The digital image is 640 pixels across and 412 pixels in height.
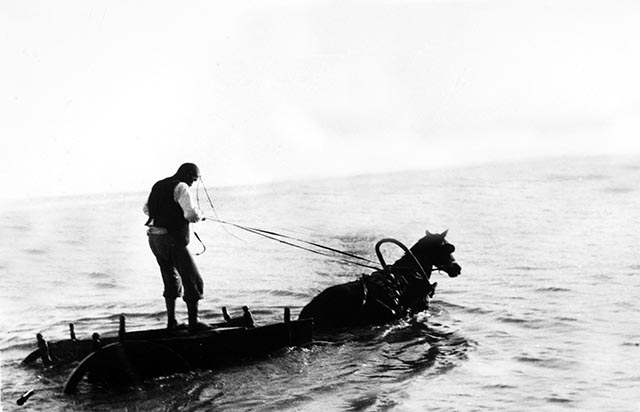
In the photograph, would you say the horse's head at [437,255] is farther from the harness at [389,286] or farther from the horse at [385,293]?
the harness at [389,286]

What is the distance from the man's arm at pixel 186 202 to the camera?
9.78 metres

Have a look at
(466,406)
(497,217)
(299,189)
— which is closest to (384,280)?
(466,406)

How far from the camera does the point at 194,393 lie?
31.0 feet

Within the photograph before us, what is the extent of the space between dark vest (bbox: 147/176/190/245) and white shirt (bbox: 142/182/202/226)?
0.30 ft

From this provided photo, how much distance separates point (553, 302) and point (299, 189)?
44.6 meters

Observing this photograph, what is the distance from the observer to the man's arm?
385 inches

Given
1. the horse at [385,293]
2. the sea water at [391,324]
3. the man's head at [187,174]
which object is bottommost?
the sea water at [391,324]

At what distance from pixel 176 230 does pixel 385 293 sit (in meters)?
4.24

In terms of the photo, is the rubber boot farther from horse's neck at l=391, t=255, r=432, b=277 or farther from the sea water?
horse's neck at l=391, t=255, r=432, b=277

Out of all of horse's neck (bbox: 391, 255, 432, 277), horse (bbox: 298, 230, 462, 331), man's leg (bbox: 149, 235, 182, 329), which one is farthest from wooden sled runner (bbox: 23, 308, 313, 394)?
horse's neck (bbox: 391, 255, 432, 277)

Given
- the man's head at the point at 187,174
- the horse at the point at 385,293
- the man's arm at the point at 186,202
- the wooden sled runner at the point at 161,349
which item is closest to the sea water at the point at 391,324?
the wooden sled runner at the point at 161,349

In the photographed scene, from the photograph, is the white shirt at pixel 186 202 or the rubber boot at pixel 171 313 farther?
the rubber boot at pixel 171 313

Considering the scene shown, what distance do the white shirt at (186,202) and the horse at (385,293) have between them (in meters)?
3.47

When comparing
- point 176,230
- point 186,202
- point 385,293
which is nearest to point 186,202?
point 186,202
